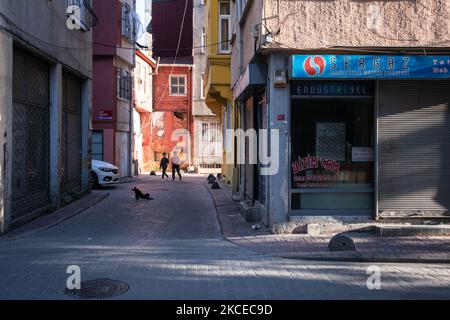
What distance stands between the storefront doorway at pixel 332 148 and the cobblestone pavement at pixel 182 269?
2.06m

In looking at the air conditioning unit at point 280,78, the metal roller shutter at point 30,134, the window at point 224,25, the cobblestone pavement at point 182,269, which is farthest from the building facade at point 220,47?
the air conditioning unit at point 280,78

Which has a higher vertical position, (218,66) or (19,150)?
(218,66)

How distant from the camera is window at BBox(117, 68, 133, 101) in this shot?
94.1ft

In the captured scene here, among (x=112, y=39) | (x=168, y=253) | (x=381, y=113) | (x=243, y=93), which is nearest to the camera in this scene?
(x=168, y=253)

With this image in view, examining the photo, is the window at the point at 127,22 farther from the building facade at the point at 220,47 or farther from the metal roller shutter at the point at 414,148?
the metal roller shutter at the point at 414,148

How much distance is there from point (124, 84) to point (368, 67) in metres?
20.9

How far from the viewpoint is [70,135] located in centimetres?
1708

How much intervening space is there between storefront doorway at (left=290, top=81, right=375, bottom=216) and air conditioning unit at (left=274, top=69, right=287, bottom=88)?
0.37 metres

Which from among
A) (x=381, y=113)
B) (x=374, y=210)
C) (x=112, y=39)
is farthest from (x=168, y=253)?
(x=112, y=39)

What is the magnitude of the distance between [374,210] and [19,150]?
7.47m

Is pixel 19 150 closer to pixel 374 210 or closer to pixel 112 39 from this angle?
pixel 374 210

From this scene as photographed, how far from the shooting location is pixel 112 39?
27.5 metres

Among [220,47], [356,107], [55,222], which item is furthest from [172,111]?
[356,107]

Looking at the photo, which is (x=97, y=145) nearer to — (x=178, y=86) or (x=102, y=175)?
(x=102, y=175)
